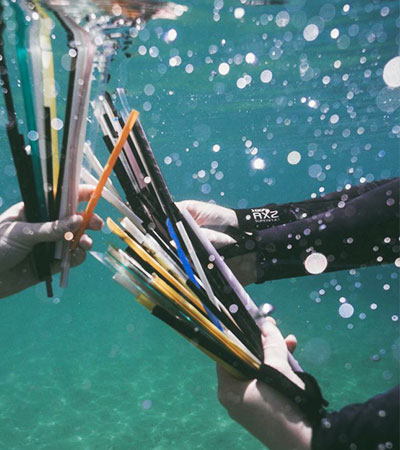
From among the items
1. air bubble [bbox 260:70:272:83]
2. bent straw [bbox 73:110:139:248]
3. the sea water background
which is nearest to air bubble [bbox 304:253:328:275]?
bent straw [bbox 73:110:139:248]

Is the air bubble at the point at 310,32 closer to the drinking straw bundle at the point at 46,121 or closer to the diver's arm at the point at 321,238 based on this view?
the diver's arm at the point at 321,238

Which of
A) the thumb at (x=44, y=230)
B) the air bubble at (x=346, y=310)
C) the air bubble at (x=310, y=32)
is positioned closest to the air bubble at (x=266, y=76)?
the air bubble at (x=310, y=32)

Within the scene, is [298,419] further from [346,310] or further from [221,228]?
[346,310]

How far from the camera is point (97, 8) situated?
5121 millimetres

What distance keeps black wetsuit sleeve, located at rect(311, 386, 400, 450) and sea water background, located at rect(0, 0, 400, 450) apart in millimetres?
Result: 1854

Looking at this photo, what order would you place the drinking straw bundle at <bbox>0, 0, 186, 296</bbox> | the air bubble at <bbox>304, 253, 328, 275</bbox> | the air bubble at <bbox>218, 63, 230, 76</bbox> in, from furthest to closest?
the air bubble at <bbox>218, 63, 230, 76</bbox>, the air bubble at <bbox>304, 253, 328, 275</bbox>, the drinking straw bundle at <bbox>0, 0, 186, 296</bbox>

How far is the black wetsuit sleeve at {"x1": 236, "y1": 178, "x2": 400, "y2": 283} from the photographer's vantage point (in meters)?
1.99

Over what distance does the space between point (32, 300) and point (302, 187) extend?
52474 mm

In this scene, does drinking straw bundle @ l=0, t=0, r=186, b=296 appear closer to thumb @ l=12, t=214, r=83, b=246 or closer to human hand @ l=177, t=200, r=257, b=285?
thumb @ l=12, t=214, r=83, b=246

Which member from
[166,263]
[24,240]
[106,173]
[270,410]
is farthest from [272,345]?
[24,240]

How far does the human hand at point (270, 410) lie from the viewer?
52.7 inches

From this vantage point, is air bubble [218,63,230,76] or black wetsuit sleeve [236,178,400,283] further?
air bubble [218,63,230,76]

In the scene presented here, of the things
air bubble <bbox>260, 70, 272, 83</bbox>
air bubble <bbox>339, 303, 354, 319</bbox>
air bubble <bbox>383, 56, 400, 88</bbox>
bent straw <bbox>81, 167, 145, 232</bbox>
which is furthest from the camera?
air bubble <bbox>339, 303, 354, 319</bbox>

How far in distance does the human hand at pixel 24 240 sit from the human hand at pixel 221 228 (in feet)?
2.05
